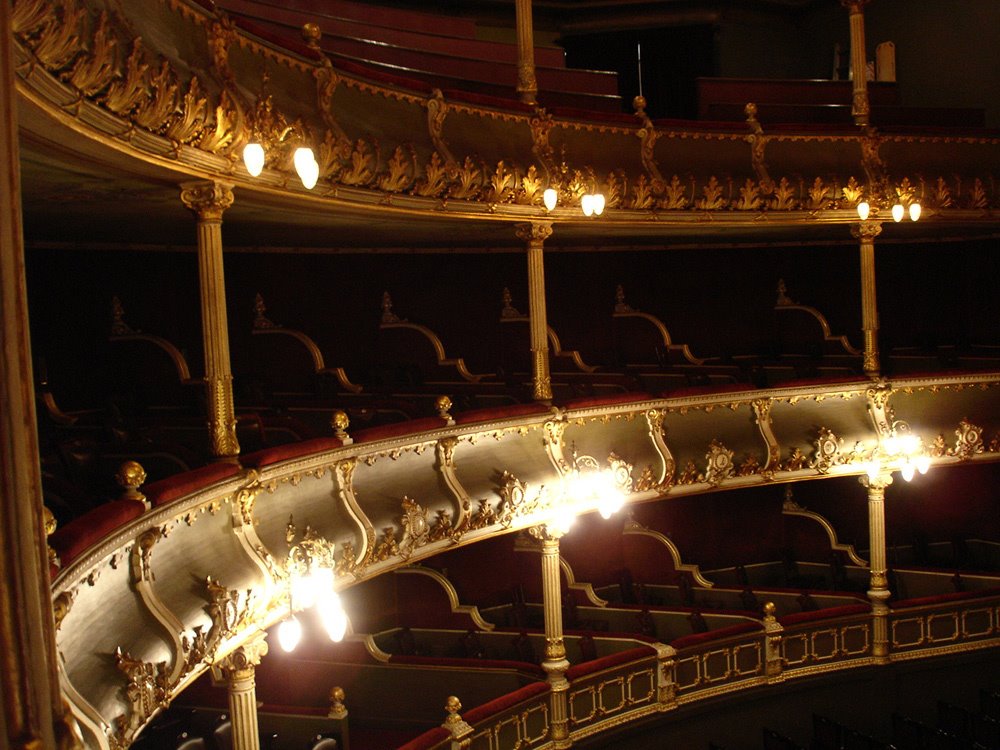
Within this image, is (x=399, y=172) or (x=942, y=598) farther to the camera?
(x=942, y=598)

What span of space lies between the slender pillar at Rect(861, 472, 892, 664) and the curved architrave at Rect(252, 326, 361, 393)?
610 cm

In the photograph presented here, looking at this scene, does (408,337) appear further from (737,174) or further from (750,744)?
(750,744)

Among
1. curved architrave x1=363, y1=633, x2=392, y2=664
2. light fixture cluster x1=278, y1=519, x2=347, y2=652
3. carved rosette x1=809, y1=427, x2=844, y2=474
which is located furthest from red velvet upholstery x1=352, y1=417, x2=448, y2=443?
carved rosette x1=809, y1=427, x2=844, y2=474

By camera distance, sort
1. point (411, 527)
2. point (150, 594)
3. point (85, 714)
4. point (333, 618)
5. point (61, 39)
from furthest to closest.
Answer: point (411, 527) → point (333, 618) → point (150, 594) → point (61, 39) → point (85, 714)

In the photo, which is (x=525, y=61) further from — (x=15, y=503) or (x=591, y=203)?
(x=15, y=503)

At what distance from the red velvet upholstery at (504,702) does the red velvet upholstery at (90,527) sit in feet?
15.7

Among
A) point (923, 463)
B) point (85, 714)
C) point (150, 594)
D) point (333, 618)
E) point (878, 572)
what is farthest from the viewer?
point (878, 572)

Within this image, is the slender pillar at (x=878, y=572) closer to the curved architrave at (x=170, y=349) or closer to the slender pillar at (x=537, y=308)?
the slender pillar at (x=537, y=308)

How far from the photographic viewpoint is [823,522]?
13.9m

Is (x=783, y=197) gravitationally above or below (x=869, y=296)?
above

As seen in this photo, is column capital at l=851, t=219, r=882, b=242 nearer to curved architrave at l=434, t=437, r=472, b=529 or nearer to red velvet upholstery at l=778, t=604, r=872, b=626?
red velvet upholstery at l=778, t=604, r=872, b=626

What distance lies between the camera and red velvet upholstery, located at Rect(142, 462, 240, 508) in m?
4.85

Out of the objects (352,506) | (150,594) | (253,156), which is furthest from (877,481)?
(150,594)

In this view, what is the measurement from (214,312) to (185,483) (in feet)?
4.38
